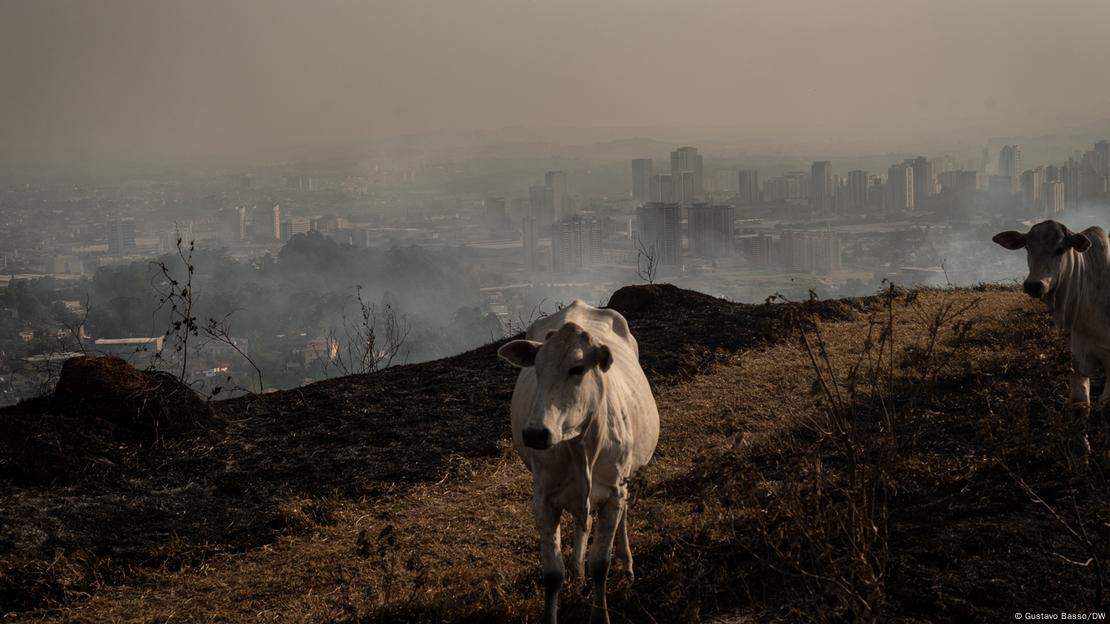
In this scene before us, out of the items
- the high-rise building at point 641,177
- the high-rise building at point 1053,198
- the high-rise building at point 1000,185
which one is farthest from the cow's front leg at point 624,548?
the high-rise building at point 641,177

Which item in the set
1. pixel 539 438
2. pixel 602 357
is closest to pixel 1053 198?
pixel 602 357

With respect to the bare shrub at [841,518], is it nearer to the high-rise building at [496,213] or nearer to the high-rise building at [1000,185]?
the high-rise building at [1000,185]

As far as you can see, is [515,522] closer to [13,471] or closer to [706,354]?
[13,471]

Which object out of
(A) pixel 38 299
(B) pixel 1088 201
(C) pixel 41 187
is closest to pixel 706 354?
(A) pixel 38 299

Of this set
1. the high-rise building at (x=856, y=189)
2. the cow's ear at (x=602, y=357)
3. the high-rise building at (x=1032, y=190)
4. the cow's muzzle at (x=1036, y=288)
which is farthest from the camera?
the high-rise building at (x=856, y=189)

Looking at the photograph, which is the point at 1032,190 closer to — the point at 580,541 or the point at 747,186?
the point at 747,186

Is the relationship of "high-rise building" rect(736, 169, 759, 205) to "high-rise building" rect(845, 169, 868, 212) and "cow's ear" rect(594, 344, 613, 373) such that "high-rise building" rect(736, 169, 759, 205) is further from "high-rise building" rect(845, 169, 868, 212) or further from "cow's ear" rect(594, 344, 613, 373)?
"cow's ear" rect(594, 344, 613, 373)
